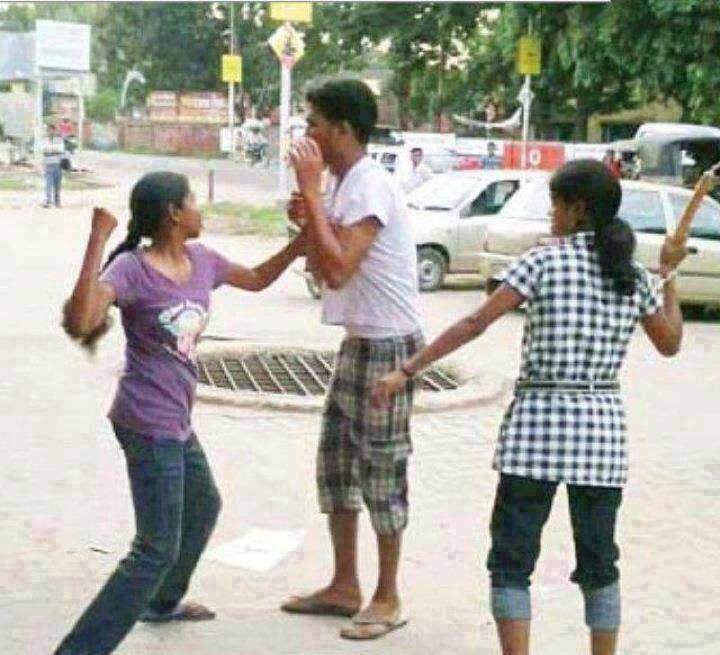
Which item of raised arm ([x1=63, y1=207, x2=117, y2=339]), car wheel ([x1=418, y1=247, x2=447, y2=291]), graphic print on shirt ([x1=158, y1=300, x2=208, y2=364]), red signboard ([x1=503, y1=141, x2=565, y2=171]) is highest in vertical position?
red signboard ([x1=503, y1=141, x2=565, y2=171])

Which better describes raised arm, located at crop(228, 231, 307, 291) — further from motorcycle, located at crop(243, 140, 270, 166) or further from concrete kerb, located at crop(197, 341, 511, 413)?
motorcycle, located at crop(243, 140, 270, 166)

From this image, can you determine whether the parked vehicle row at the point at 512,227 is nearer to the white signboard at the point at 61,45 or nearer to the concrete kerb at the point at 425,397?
the concrete kerb at the point at 425,397

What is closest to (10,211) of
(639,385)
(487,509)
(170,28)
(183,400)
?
(639,385)

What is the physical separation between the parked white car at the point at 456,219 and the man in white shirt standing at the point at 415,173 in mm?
1894

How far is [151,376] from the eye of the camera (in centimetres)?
410

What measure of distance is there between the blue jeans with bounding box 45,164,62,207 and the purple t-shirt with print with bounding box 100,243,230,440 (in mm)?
23952

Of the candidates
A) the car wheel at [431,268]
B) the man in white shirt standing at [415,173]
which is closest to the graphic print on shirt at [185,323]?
the car wheel at [431,268]

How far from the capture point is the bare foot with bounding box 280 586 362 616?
4.83 m

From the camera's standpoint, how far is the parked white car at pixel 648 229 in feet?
46.2

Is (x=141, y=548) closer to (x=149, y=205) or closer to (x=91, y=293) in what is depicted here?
(x=91, y=293)

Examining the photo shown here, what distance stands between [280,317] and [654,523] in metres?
7.65

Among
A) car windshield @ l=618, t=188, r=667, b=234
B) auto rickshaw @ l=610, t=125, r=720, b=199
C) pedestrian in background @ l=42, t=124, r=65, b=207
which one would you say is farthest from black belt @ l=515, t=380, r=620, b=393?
pedestrian in background @ l=42, t=124, r=65, b=207

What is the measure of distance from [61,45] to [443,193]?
108 ft

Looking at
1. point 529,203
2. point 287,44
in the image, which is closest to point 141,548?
point 529,203
